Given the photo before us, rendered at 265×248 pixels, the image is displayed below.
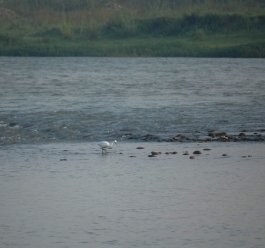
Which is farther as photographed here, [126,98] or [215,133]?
[126,98]

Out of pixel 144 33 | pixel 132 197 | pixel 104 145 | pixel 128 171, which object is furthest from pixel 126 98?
pixel 144 33

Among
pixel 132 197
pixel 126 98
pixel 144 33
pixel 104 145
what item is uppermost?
pixel 144 33

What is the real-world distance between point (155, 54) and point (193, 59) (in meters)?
2.19

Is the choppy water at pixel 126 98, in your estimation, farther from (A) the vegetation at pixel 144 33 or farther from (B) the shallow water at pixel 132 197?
(B) the shallow water at pixel 132 197

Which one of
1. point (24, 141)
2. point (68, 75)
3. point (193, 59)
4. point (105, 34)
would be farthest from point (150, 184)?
point (105, 34)

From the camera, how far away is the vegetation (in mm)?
49406

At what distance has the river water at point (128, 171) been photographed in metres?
12.9

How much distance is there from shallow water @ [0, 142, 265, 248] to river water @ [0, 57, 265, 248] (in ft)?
0.05

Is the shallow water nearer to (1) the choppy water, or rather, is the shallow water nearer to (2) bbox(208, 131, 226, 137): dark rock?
(2) bbox(208, 131, 226, 137): dark rock

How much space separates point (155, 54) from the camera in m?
50.4

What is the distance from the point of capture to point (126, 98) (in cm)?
3016

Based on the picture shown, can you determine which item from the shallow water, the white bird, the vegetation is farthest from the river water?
the vegetation

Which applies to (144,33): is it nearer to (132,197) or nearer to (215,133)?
(215,133)

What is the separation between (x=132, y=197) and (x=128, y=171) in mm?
2092
